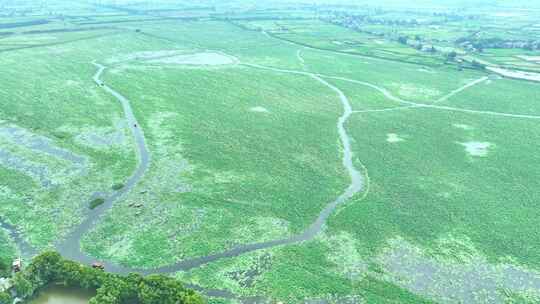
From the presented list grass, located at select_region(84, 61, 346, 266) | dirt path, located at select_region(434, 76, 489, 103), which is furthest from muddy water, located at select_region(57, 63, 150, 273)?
dirt path, located at select_region(434, 76, 489, 103)

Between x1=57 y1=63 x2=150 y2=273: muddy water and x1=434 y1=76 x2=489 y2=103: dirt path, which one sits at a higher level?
x1=434 y1=76 x2=489 y2=103: dirt path

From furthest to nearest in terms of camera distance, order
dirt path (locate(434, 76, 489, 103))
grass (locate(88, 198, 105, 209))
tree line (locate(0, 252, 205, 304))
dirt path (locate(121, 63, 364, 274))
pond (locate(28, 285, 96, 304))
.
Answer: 1. dirt path (locate(434, 76, 489, 103))
2. grass (locate(88, 198, 105, 209))
3. dirt path (locate(121, 63, 364, 274))
4. pond (locate(28, 285, 96, 304))
5. tree line (locate(0, 252, 205, 304))


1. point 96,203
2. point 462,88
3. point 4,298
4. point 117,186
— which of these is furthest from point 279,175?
point 462,88

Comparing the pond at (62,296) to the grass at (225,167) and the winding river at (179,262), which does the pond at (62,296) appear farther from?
the grass at (225,167)

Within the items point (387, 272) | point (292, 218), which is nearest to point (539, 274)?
point (387, 272)

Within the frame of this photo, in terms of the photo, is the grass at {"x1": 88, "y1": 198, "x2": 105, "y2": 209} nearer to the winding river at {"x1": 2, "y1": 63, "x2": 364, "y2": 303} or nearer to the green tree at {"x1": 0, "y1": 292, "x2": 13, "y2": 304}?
the winding river at {"x1": 2, "y1": 63, "x2": 364, "y2": 303}

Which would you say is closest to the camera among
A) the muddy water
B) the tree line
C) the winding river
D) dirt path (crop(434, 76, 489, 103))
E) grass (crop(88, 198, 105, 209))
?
the tree line

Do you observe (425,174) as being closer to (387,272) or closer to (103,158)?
(387,272)
